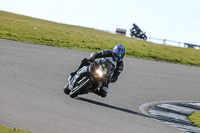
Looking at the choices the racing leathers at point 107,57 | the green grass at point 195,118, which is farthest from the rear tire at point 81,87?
the green grass at point 195,118

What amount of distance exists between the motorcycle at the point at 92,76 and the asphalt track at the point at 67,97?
1.00ft

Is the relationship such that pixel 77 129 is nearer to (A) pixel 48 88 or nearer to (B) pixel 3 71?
(A) pixel 48 88

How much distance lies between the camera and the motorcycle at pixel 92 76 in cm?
940

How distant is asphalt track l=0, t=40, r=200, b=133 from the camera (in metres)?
6.74

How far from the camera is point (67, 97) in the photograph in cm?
981

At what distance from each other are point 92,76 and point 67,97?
0.88m

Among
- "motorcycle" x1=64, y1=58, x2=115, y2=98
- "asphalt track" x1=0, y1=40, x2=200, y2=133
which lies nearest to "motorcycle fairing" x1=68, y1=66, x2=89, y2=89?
"motorcycle" x1=64, y1=58, x2=115, y2=98

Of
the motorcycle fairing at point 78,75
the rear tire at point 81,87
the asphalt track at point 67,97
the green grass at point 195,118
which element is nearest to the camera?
the asphalt track at point 67,97

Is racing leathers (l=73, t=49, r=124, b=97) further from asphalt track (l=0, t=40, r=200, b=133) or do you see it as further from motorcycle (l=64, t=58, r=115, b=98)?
asphalt track (l=0, t=40, r=200, b=133)

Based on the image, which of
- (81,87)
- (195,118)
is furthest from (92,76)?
(195,118)

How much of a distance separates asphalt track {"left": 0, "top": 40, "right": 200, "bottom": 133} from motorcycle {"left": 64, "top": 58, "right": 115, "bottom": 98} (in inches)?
12.0

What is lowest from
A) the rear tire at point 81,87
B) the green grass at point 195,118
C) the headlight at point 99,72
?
the green grass at point 195,118

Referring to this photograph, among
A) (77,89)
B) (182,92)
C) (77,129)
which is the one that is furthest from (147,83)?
(77,129)

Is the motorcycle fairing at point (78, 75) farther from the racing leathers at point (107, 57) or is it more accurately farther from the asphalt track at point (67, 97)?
the asphalt track at point (67, 97)
